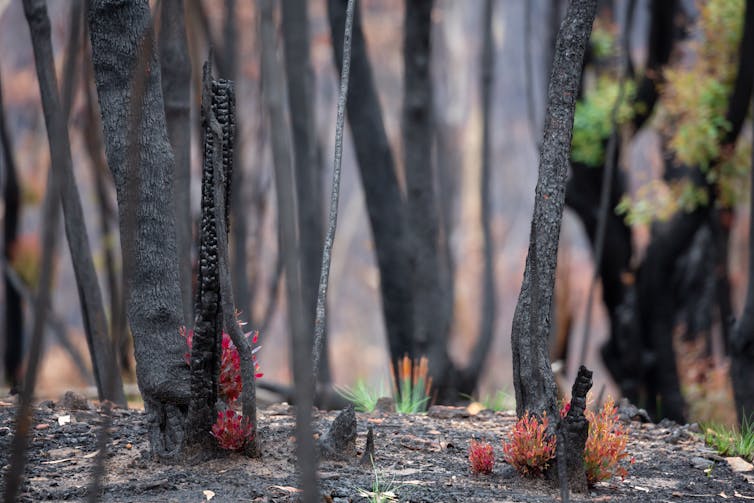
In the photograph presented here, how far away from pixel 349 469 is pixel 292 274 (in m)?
2.01

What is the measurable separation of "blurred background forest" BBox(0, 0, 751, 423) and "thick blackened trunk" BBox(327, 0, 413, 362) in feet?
1.67

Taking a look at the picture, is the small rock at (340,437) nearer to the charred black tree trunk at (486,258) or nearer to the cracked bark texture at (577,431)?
the cracked bark texture at (577,431)

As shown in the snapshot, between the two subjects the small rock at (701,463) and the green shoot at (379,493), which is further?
the small rock at (701,463)

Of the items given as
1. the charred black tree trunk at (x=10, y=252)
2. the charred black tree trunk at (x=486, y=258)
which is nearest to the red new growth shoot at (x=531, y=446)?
the charred black tree trunk at (x=486, y=258)

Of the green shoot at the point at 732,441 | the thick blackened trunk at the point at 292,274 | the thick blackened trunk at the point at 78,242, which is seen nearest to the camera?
the thick blackened trunk at the point at 292,274

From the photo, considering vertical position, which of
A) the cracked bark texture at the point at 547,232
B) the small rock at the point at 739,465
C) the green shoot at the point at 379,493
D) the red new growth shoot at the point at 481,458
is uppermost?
the cracked bark texture at the point at 547,232

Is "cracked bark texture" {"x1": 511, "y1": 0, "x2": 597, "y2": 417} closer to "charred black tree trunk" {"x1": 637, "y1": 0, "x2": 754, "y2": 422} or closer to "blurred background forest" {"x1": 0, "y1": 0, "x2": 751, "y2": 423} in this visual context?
"blurred background forest" {"x1": 0, "y1": 0, "x2": 751, "y2": 423}

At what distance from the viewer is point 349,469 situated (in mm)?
4145

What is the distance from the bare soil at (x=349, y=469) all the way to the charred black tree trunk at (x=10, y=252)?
6208 millimetres

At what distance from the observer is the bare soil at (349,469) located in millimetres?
3771

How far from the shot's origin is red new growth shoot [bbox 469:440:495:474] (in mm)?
4148

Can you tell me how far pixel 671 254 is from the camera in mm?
10203

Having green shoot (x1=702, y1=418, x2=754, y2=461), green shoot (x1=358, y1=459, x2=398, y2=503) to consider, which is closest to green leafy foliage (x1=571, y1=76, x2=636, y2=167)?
green shoot (x1=702, y1=418, x2=754, y2=461)

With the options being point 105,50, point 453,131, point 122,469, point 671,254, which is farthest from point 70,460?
point 453,131
